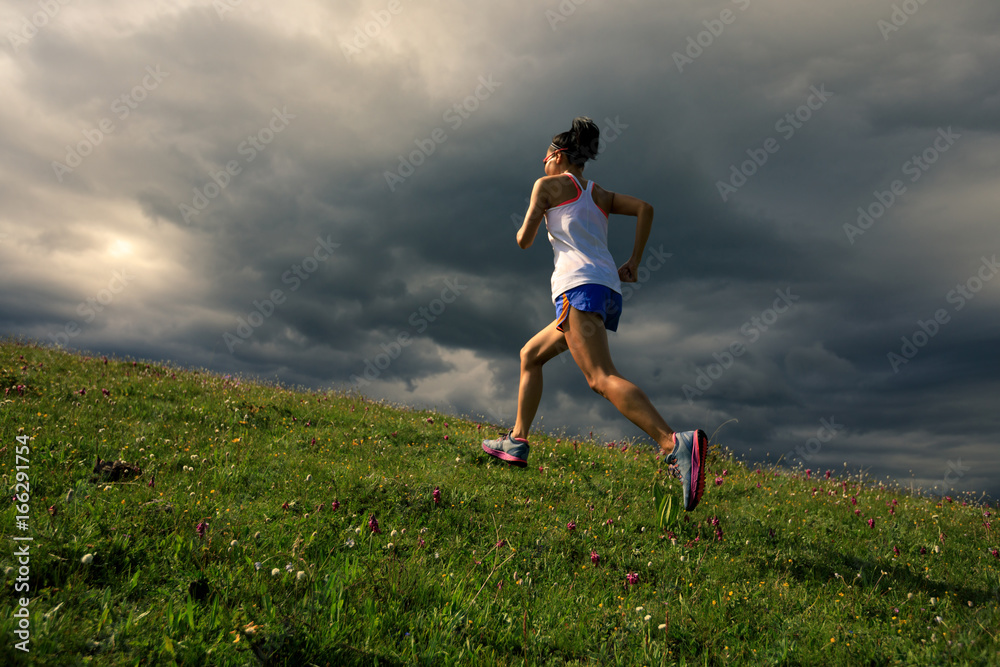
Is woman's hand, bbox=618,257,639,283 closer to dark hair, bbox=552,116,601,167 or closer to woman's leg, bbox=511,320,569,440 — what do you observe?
woman's leg, bbox=511,320,569,440

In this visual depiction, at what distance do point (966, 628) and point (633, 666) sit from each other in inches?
101

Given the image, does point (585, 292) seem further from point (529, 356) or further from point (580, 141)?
point (580, 141)

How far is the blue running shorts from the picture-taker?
534cm

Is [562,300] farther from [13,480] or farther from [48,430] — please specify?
[48,430]

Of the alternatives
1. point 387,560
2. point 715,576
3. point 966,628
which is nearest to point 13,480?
point 387,560

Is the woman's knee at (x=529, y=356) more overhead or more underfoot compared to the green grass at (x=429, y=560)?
more overhead

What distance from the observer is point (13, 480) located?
4.49 meters

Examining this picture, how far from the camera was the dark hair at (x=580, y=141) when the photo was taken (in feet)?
19.6

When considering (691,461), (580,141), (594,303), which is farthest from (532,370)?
(580,141)

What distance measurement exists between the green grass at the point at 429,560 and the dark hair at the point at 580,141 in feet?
12.5

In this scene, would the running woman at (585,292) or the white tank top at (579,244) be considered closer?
the running woman at (585,292)

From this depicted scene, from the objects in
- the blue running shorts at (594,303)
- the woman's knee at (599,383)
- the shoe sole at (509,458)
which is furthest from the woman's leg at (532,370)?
the woman's knee at (599,383)

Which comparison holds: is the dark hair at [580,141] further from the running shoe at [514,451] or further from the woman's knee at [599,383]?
the running shoe at [514,451]

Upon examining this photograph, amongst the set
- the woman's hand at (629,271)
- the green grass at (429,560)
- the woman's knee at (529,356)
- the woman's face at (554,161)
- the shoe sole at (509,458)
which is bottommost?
the green grass at (429,560)
